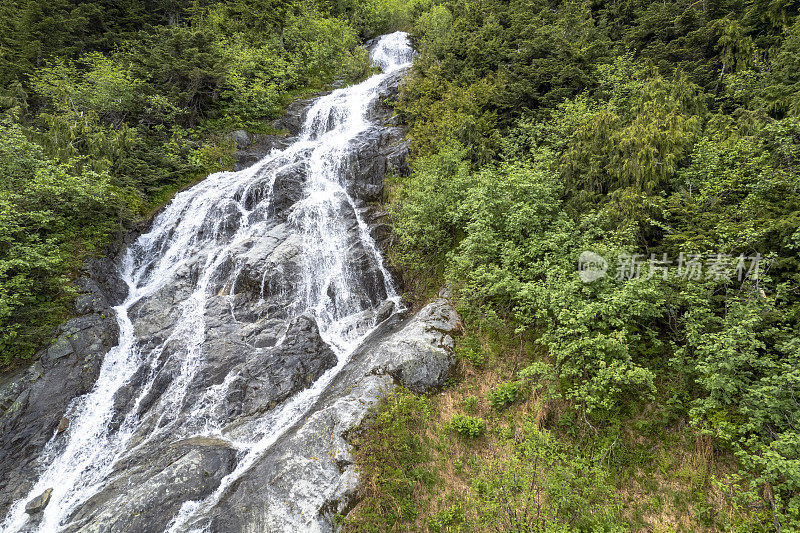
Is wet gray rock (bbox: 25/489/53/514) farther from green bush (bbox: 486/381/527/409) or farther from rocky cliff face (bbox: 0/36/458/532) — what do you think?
green bush (bbox: 486/381/527/409)

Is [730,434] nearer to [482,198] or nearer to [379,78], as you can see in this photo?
[482,198]

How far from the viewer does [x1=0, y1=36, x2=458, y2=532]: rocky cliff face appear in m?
7.42

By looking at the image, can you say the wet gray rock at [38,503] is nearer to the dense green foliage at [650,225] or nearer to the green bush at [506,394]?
the green bush at [506,394]

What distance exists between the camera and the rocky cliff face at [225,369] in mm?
7418

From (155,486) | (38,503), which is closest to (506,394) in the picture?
(155,486)

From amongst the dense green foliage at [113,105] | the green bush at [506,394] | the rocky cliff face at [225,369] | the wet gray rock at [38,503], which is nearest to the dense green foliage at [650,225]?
the green bush at [506,394]

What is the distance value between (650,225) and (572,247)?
178 cm

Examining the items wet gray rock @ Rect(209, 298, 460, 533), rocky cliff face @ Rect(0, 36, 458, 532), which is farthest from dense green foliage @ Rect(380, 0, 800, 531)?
rocky cliff face @ Rect(0, 36, 458, 532)

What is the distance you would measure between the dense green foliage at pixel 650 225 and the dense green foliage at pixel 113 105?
41.4 feet

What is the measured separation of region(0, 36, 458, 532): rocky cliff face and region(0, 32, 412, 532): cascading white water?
5 centimetres

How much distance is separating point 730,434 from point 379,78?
2935 centimetres

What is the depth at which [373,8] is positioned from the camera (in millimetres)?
35688

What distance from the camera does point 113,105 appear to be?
17.3 metres

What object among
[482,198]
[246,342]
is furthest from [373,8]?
[246,342]
